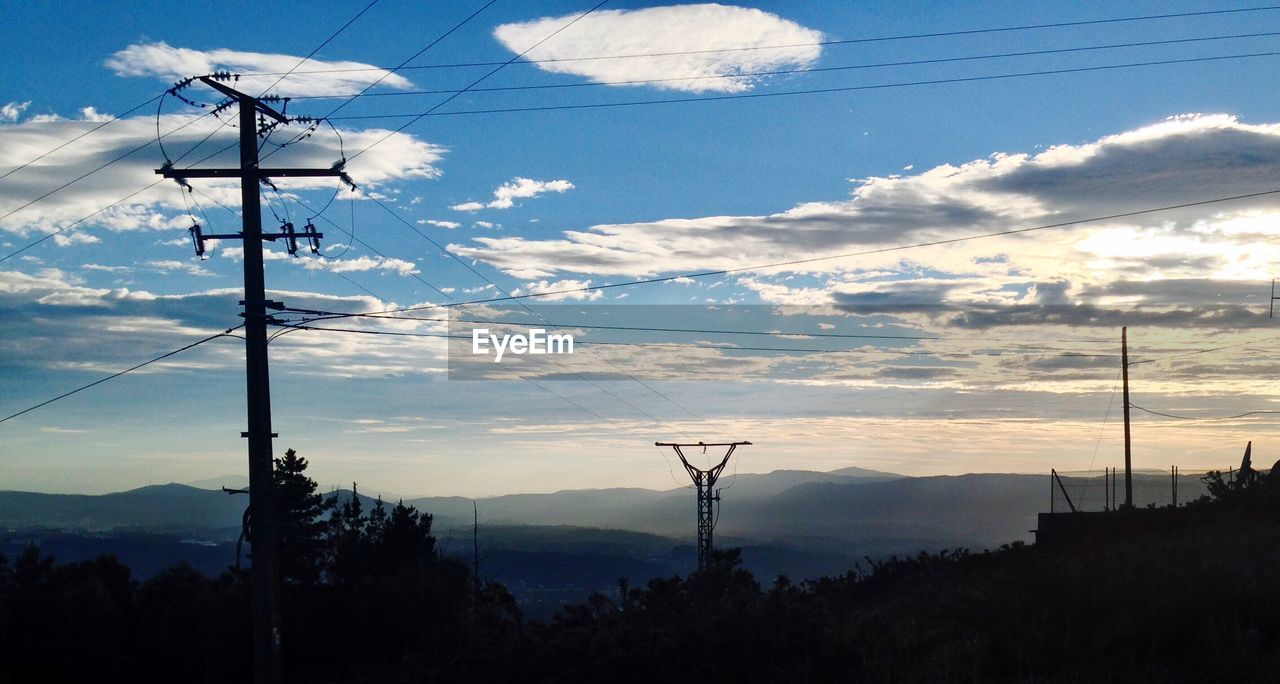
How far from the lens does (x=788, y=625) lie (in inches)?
589

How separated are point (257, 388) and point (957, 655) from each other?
13793 mm

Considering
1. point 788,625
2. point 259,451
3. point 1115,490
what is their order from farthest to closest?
point 1115,490 → point 259,451 → point 788,625

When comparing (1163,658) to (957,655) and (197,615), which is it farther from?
(197,615)

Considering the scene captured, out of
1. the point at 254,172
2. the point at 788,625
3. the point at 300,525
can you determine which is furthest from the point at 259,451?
the point at 300,525

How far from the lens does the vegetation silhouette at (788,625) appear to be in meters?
13.8

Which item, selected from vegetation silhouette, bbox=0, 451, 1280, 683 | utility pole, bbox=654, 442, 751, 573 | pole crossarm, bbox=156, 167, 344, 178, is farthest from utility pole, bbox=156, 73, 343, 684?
utility pole, bbox=654, 442, 751, 573

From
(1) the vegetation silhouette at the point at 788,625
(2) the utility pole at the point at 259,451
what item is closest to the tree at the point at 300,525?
(1) the vegetation silhouette at the point at 788,625

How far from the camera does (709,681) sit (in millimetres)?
14484

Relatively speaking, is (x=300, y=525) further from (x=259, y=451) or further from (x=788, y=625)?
(x=788, y=625)

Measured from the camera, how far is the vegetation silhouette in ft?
45.4

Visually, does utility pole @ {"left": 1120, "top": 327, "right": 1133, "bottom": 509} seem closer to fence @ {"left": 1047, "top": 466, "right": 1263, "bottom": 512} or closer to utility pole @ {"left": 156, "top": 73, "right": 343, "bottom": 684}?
fence @ {"left": 1047, "top": 466, "right": 1263, "bottom": 512}

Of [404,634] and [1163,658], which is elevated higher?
[1163,658]

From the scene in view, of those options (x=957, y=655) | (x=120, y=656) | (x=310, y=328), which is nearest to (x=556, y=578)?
(x=120, y=656)

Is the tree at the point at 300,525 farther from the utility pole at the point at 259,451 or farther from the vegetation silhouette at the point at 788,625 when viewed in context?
the utility pole at the point at 259,451
